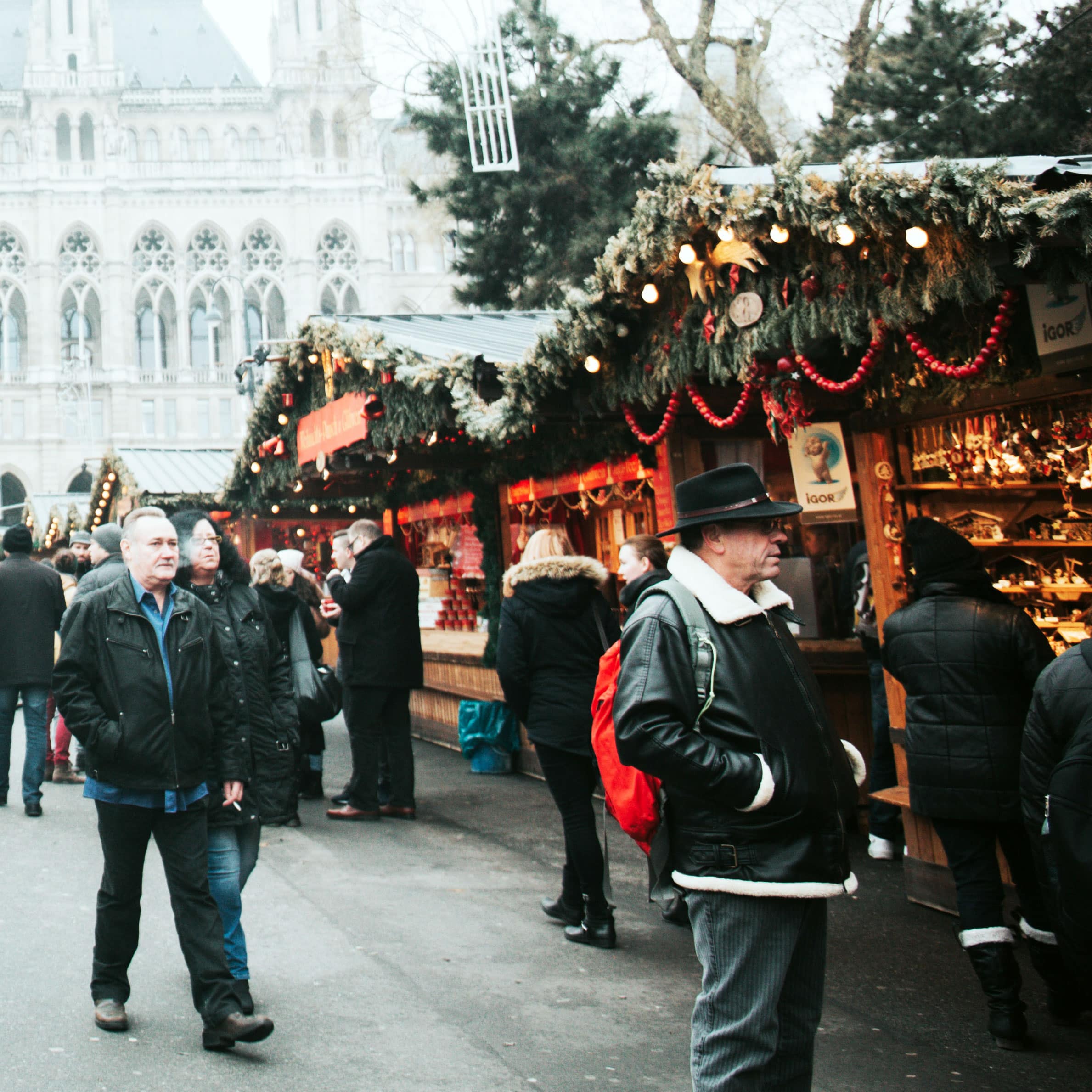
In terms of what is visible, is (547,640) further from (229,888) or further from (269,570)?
(269,570)

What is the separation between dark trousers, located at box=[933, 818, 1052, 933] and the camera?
4.20 m

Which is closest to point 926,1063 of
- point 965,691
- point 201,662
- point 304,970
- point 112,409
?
point 965,691

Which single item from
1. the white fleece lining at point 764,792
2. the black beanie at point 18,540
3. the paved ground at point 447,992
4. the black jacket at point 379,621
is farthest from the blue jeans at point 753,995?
the black beanie at point 18,540

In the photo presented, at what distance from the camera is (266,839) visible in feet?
24.0

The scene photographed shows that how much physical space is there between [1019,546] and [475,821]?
3.68m

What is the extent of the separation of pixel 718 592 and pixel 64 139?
62.4m

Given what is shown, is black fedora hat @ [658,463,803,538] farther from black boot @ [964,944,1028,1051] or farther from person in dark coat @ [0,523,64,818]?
person in dark coat @ [0,523,64,818]

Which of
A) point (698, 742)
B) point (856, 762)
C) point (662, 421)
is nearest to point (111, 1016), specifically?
point (698, 742)

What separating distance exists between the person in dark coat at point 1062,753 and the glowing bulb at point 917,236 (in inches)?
69.2

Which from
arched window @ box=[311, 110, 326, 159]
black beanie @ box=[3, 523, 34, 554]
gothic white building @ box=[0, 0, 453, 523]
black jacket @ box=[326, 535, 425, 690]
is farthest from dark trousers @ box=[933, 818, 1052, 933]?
arched window @ box=[311, 110, 326, 159]

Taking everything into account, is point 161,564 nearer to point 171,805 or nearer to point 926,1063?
point 171,805

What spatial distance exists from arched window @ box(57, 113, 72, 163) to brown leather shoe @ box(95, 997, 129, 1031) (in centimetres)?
6035

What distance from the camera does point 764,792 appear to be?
110 inches

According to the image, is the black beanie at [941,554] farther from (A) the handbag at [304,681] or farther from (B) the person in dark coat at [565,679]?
(A) the handbag at [304,681]
